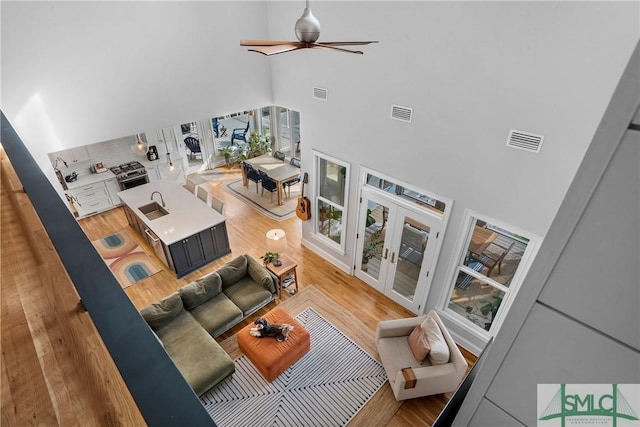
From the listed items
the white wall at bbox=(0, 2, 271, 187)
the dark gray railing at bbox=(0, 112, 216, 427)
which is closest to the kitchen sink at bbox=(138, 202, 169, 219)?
the white wall at bbox=(0, 2, 271, 187)

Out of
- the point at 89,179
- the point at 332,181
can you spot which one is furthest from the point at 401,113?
the point at 89,179

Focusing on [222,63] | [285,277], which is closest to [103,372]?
[285,277]

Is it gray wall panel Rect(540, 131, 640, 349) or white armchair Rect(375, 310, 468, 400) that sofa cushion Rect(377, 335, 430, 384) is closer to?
white armchair Rect(375, 310, 468, 400)

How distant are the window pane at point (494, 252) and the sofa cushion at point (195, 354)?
3.52 m

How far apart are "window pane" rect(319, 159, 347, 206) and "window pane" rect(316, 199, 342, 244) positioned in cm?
19

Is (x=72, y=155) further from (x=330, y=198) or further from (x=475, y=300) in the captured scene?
(x=475, y=300)

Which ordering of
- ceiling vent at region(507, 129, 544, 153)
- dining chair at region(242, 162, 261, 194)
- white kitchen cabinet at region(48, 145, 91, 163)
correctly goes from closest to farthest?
ceiling vent at region(507, 129, 544, 153) → white kitchen cabinet at region(48, 145, 91, 163) → dining chair at region(242, 162, 261, 194)

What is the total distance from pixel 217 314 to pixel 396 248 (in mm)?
2959

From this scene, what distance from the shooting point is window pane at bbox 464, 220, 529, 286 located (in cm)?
395

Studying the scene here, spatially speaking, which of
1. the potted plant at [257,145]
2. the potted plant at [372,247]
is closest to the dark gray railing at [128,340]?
the potted plant at [372,247]

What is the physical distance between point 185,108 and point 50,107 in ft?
5.58

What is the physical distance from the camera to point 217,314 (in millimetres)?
4965

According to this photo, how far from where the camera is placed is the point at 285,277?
5719 mm

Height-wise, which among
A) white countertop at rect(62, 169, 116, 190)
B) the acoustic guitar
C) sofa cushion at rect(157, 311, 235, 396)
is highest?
the acoustic guitar
